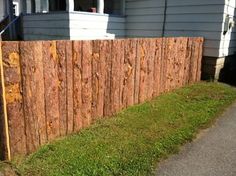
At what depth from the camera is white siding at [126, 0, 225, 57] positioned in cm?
800

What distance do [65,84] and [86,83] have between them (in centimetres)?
43

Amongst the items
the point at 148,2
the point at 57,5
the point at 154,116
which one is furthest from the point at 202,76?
the point at 57,5

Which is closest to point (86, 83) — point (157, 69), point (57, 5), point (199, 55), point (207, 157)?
point (207, 157)

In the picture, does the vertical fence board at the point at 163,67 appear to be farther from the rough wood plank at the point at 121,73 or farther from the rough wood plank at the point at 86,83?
the rough wood plank at the point at 86,83

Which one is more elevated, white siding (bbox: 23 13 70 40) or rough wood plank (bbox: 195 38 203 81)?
white siding (bbox: 23 13 70 40)

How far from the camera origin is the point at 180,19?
8750 millimetres

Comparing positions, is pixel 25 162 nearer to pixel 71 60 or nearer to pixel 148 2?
pixel 71 60

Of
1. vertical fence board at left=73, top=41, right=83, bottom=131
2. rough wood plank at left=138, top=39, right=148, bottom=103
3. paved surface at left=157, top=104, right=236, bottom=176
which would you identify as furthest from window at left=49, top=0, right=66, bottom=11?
paved surface at left=157, top=104, right=236, bottom=176

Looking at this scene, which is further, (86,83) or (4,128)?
(86,83)

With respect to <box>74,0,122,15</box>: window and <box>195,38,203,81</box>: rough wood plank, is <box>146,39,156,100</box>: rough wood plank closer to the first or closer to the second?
<box>195,38,203,81</box>: rough wood plank

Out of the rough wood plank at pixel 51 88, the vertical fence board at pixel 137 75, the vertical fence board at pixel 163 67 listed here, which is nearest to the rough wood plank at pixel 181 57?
the vertical fence board at pixel 163 67

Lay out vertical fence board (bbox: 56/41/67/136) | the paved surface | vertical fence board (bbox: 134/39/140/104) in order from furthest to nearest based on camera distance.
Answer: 1. vertical fence board (bbox: 134/39/140/104)
2. vertical fence board (bbox: 56/41/67/136)
3. the paved surface

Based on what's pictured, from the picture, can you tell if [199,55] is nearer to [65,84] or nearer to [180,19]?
[180,19]

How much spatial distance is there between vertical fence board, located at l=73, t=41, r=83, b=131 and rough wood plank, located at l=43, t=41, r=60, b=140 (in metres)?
0.33
